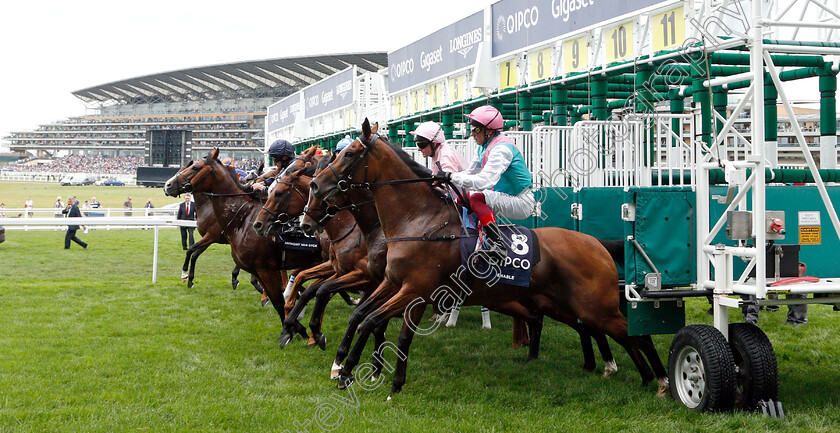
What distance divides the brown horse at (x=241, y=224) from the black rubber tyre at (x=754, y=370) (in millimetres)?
4263

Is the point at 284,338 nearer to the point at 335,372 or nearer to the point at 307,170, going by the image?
the point at 335,372

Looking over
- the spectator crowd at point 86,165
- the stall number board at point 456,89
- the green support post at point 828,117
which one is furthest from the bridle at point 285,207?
the spectator crowd at point 86,165

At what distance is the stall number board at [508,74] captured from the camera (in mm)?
8539

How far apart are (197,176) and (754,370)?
611 centimetres

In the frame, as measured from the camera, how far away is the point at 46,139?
96.4 m

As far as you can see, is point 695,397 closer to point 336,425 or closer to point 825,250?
point 825,250

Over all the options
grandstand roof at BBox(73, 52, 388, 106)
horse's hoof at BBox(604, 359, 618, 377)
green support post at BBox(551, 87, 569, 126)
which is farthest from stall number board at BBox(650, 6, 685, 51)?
grandstand roof at BBox(73, 52, 388, 106)

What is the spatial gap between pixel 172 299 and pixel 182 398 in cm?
479

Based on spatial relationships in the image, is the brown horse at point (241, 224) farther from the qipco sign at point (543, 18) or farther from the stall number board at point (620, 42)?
the stall number board at point (620, 42)

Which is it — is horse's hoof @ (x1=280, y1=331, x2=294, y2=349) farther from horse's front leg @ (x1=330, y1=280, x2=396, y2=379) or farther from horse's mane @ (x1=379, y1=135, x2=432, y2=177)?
horse's mane @ (x1=379, y1=135, x2=432, y2=177)

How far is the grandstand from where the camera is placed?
65.9 m

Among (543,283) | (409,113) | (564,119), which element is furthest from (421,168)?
(409,113)

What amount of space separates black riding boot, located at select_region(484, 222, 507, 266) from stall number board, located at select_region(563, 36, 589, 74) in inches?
125

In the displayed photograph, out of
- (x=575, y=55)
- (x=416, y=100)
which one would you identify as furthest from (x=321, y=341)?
(x=416, y=100)
